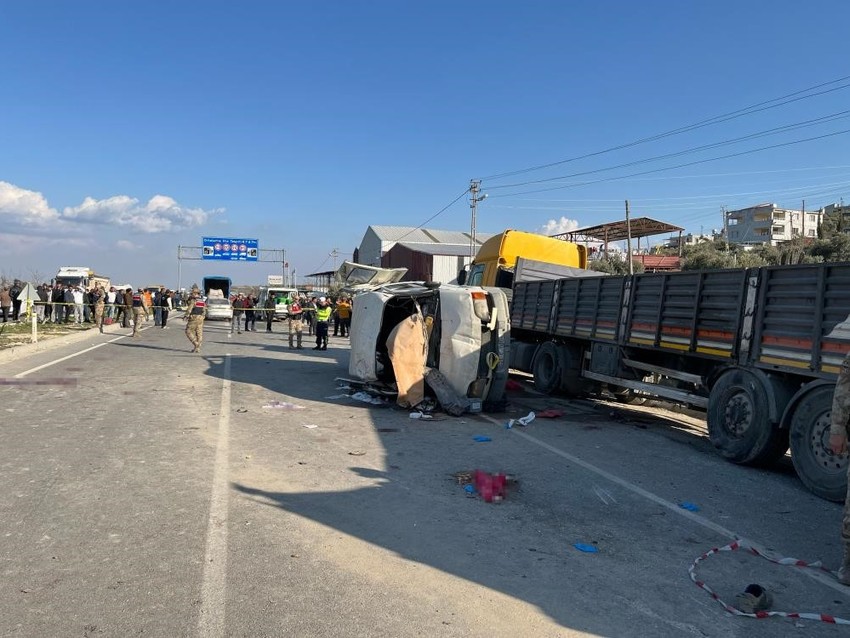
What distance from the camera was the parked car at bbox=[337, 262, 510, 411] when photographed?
991 cm

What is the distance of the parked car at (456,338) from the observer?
991cm

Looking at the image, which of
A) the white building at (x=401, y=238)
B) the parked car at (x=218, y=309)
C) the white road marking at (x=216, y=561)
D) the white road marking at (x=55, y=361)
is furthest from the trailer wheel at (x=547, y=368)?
the white building at (x=401, y=238)

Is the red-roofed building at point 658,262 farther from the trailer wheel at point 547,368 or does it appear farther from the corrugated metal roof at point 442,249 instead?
the trailer wheel at point 547,368

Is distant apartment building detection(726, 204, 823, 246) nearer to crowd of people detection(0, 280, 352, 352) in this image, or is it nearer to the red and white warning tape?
crowd of people detection(0, 280, 352, 352)

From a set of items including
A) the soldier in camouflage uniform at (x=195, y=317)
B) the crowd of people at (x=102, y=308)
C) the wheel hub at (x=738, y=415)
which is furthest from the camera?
the crowd of people at (x=102, y=308)

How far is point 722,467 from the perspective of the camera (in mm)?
7047

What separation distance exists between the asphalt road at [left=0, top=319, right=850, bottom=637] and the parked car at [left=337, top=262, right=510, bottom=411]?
102 cm

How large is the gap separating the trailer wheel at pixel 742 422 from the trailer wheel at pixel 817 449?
1.25 feet

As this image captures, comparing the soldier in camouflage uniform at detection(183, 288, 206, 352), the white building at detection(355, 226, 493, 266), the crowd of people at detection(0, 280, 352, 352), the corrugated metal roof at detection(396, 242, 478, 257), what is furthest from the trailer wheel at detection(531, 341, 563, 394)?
the white building at detection(355, 226, 493, 266)

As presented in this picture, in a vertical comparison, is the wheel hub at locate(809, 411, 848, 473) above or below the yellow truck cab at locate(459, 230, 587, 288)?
below

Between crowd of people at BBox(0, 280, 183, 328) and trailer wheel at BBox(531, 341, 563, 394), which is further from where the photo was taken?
crowd of people at BBox(0, 280, 183, 328)

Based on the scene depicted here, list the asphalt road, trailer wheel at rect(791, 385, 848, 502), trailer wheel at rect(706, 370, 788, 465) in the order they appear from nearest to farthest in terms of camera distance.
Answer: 1. the asphalt road
2. trailer wheel at rect(791, 385, 848, 502)
3. trailer wheel at rect(706, 370, 788, 465)

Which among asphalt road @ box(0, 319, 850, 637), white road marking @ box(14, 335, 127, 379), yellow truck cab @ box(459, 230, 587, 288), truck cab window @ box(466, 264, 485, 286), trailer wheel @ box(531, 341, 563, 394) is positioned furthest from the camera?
truck cab window @ box(466, 264, 485, 286)

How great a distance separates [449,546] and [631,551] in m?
1.28
